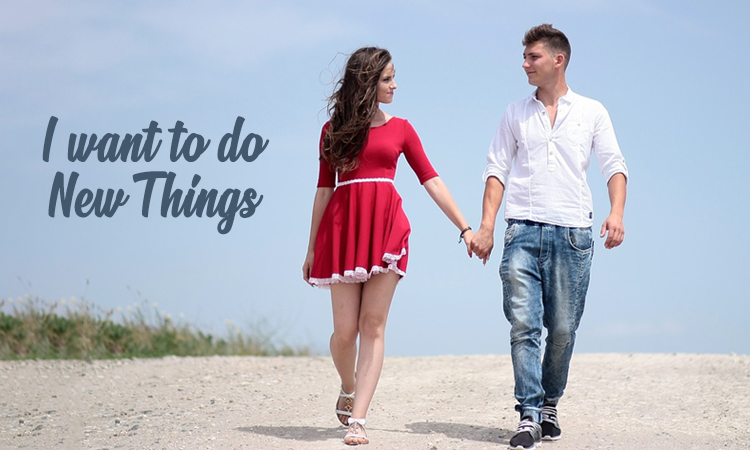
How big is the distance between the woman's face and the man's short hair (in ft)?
2.90

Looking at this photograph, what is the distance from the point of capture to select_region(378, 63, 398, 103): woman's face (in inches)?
196

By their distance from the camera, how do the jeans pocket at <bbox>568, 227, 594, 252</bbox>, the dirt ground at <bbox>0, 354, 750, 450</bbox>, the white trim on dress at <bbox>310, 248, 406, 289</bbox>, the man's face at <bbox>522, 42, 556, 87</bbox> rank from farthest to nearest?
the dirt ground at <bbox>0, 354, 750, 450</bbox>, the man's face at <bbox>522, 42, 556, 87</bbox>, the jeans pocket at <bbox>568, 227, 594, 252</bbox>, the white trim on dress at <bbox>310, 248, 406, 289</bbox>

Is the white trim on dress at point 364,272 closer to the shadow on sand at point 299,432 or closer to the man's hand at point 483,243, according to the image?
the man's hand at point 483,243

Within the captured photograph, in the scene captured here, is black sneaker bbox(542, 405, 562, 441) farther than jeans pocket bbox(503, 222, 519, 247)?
Yes

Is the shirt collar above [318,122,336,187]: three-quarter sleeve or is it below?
above

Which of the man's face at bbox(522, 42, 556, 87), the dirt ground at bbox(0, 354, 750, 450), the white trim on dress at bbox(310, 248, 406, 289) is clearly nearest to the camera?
the white trim on dress at bbox(310, 248, 406, 289)

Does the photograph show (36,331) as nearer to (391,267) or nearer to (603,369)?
(603,369)

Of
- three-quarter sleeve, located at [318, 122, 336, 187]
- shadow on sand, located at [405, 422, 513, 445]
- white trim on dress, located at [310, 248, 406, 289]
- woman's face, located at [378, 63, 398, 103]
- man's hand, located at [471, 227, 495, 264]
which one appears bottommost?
shadow on sand, located at [405, 422, 513, 445]

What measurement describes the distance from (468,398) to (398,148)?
345 centimetres

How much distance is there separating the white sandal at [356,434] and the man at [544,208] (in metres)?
0.89

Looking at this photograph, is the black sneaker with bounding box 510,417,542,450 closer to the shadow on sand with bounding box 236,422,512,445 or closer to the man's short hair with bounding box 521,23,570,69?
the shadow on sand with bounding box 236,422,512,445

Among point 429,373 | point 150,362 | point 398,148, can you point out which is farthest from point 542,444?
point 150,362

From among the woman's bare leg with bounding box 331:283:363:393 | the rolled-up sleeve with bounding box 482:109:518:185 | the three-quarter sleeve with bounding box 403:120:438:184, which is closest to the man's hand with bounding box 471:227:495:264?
the rolled-up sleeve with bounding box 482:109:518:185

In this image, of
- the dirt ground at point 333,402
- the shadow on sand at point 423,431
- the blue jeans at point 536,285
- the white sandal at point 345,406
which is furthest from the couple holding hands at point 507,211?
the dirt ground at point 333,402
